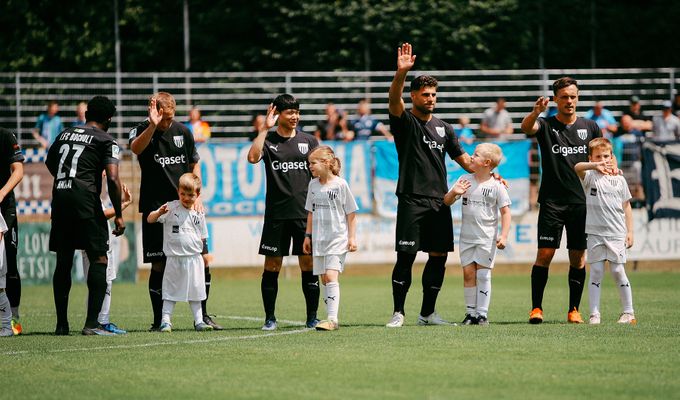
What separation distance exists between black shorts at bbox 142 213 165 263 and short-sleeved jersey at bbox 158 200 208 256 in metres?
0.14

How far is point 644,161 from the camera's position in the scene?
23.4m

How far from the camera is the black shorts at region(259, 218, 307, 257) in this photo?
40.7 feet

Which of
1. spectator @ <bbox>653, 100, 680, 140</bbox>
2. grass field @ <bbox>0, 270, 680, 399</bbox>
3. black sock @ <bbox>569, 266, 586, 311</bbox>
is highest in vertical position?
spectator @ <bbox>653, 100, 680, 140</bbox>

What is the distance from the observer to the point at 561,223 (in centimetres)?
1268

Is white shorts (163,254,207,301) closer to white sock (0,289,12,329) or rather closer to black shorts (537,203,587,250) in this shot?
white sock (0,289,12,329)

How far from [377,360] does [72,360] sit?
2485mm

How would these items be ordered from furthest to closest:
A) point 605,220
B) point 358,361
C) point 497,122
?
point 497,122 → point 605,220 → point 358,361

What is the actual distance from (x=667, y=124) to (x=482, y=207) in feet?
46.7

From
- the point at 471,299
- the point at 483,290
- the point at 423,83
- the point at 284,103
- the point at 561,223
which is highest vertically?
the point at 423,83

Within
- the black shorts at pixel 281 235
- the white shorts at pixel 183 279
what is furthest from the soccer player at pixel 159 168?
the black shorts at pixel 281 235

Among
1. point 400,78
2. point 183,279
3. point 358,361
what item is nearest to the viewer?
point 358,361

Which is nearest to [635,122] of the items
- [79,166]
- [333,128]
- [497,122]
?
[497,122]

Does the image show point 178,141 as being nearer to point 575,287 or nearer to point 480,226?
point 480,226

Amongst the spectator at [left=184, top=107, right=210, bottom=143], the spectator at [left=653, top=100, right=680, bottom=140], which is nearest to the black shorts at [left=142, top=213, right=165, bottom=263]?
the spectator at [left=184, top=107, right=210, bottom=143]
